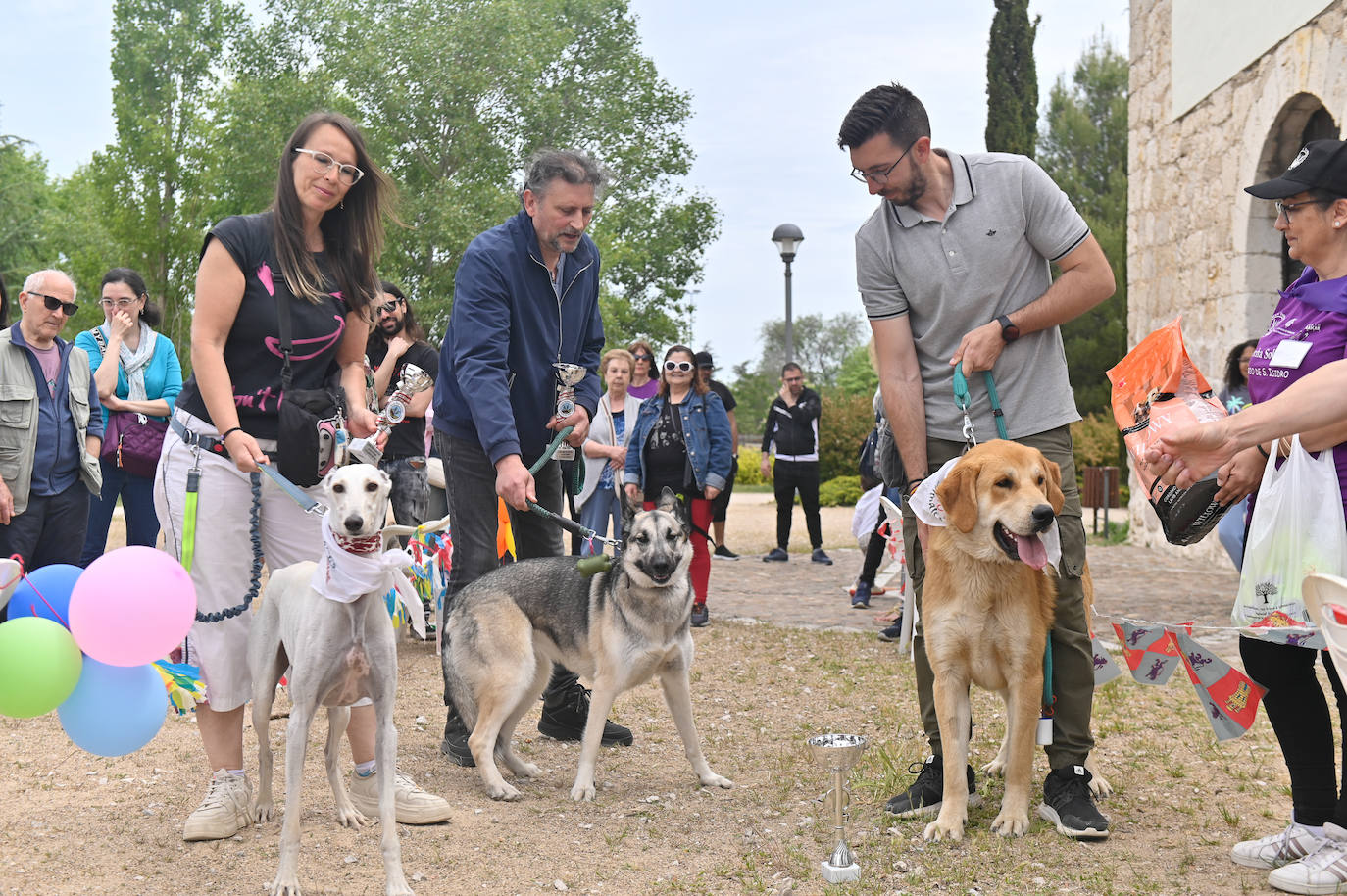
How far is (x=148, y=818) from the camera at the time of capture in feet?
13.4

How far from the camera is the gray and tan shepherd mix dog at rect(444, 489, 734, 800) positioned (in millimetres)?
4461

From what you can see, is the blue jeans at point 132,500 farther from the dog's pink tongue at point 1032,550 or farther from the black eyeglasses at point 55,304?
the dog's pink tongue at point 1032,550

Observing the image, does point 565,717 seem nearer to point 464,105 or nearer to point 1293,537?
point 1293,537

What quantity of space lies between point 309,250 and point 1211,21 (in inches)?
400

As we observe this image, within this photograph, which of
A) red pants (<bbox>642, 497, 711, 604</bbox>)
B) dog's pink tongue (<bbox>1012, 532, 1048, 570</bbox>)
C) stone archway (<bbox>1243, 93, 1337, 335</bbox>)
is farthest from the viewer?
stone archway (<bbox>1243, 93, 1337, 335</bbox>)

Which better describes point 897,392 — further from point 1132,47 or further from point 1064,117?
point 1064,117

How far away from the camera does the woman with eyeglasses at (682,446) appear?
28.8 feet

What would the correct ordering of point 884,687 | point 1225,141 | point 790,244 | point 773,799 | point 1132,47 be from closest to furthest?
point 773,799, point 884,687, point 1225,141, point 1132,47, point 790,244

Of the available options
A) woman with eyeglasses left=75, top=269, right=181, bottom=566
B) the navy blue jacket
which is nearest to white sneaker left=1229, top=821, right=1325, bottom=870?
the navy blue jacket

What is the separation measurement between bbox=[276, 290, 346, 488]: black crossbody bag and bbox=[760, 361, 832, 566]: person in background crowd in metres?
9.19

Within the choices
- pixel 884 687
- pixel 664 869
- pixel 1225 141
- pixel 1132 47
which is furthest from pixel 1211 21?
pixel 664 869

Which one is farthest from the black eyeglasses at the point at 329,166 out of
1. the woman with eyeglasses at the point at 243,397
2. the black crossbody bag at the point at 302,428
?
the black crossbody bag at the point at 302,428

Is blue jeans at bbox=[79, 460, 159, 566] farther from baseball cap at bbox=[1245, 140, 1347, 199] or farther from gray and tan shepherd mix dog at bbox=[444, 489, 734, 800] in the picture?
baseball cap at bbox=[1245, 140, 1347, 199]

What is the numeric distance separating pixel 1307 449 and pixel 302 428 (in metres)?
3.08
